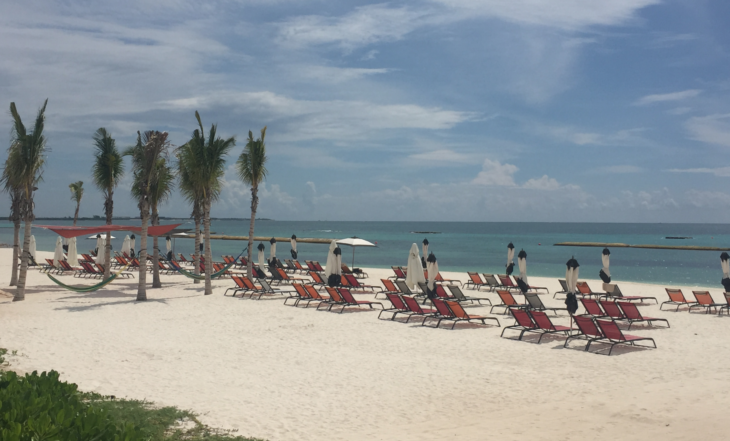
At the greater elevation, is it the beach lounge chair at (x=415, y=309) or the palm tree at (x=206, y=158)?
the palm tree at (x=206, y=158)

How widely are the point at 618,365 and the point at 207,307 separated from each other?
9.65 meters

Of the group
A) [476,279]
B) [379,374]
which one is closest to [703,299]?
[476,279]

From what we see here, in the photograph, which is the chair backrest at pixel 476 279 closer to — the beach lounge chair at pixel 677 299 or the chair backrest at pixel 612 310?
the beach lounge chair at pixel 677 299

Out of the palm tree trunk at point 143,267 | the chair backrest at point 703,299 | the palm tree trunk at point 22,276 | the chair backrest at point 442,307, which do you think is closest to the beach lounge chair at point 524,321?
the chair backrest at point 442,307

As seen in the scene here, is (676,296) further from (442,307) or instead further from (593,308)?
(442,307)

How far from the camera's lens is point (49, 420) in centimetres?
331

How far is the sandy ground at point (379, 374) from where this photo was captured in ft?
19.3

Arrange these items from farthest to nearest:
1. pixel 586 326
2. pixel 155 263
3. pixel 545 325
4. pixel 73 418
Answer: pixel 155 263
pixel 545 325
pixel 586 326
pixel 73 418

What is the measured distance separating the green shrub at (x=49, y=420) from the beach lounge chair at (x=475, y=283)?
16.2 meters

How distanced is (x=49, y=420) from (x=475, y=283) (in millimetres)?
17146

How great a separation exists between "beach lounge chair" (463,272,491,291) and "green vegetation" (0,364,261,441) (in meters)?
14.5

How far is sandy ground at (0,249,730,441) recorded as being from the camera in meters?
5.89

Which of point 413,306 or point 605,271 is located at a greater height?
point 605,271

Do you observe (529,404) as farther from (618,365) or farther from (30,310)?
(30,310)
